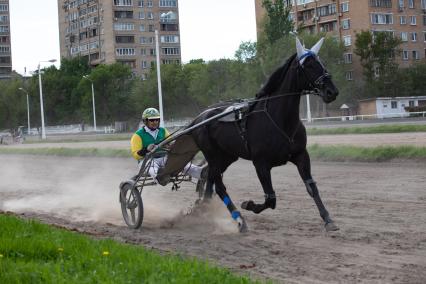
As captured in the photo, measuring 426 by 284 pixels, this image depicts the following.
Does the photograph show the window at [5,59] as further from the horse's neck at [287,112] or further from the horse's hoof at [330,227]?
the horse's hoof at [330,227]

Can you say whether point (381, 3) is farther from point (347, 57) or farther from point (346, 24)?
point (347, 57)

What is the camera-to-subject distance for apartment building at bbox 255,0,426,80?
73188 mm

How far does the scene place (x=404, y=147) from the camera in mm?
16641

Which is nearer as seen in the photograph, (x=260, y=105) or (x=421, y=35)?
(x=260, y=105)

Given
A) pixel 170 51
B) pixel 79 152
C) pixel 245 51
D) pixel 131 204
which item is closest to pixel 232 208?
pixel 131 204

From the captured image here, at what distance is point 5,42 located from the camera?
147 m

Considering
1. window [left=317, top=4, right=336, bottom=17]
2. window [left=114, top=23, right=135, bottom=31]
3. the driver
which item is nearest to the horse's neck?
the driver

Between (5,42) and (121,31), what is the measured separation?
4894cm

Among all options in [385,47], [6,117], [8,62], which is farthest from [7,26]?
[385,47]

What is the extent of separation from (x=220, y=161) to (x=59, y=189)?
8.12 m

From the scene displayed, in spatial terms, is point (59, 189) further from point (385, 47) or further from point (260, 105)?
point (385, 47)

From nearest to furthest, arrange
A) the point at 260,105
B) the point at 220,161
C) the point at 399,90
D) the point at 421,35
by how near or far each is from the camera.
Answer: the point at 260,105, the point at 220,161, the point at 399,90, the point at 421,35

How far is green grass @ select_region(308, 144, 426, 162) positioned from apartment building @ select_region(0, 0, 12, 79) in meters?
Result: 133

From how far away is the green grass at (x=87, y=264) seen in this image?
17.5 feet
